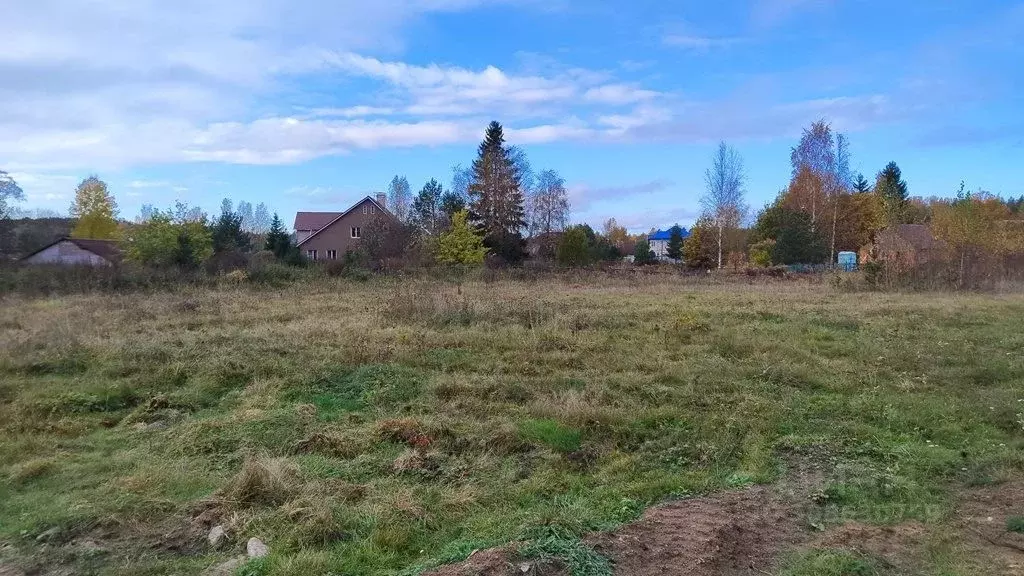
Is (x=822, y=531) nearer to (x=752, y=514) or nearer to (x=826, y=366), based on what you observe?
(x=752, y=514)

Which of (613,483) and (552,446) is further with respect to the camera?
(552,446)

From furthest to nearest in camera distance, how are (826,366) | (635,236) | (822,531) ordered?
(635,236)
(826,366)
(822,531)

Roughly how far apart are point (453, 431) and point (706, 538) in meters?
3.18

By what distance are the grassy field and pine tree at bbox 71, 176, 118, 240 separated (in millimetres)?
43506

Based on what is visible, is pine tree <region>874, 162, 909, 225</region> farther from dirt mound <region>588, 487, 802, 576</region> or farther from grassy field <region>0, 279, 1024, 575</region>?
dirt mound <region>588, 487, 802, 576</region>

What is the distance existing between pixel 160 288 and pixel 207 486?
19081 mm

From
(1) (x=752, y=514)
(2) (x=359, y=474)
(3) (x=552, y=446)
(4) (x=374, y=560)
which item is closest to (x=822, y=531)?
(1) (x=752, y=514)

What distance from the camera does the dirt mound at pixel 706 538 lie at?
3.61 m

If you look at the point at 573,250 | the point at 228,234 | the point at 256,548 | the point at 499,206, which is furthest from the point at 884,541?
the point at 228,234

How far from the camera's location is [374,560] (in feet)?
12.9

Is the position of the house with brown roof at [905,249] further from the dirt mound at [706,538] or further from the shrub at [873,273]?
the dirt mound at [706,538]

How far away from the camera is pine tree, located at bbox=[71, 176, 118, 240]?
163 ft

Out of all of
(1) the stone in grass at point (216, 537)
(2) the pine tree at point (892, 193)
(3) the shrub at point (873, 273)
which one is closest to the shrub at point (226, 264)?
(1) the stone in grass at point (216, 537)

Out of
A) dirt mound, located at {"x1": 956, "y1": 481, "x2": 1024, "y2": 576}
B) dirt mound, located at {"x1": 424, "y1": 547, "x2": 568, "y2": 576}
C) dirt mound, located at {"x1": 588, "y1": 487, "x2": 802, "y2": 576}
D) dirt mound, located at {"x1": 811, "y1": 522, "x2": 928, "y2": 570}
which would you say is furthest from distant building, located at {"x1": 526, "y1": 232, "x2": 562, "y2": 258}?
dirt mound, located at {"x1": 424, "y1": 547, "x2": 568, "y2": 576}
